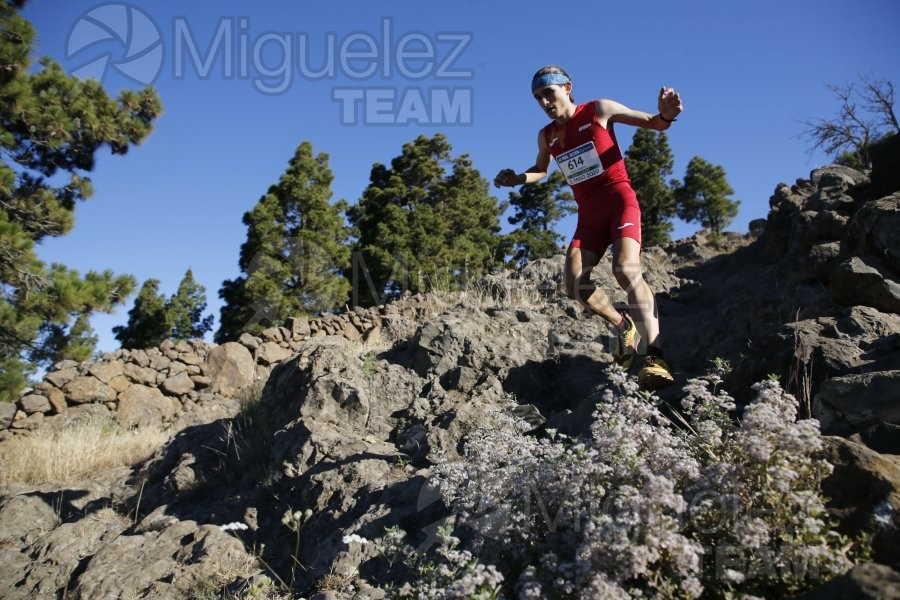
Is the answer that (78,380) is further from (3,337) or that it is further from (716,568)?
(716,568)

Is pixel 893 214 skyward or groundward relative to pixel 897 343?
skyward

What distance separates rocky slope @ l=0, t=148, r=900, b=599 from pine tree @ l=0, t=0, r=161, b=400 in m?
2.38

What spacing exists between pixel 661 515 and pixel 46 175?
1390 cm

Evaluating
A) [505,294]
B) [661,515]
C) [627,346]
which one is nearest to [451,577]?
[661,515]

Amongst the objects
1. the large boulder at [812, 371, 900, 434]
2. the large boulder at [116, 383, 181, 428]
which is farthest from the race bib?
the large boulder at [116, 383, 181, 428]

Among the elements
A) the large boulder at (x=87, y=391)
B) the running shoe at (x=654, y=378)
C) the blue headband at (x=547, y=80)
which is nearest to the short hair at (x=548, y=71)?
the blue headband at (x=547, y=80)

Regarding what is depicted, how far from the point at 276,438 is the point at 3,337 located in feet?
28.7

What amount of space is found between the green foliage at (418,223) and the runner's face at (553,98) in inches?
721

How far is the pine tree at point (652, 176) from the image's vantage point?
97.4 feet

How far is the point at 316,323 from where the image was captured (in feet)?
40.4

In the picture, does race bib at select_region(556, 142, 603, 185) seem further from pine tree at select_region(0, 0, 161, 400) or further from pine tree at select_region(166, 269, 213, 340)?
pine tree at select_region(166, 269, 213, 340)

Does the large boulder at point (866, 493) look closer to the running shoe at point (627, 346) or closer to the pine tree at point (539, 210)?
the running shoe at point (627, 346)

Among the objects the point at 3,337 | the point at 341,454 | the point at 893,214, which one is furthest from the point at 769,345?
the point at 3,337

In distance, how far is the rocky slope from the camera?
3.15 meters
